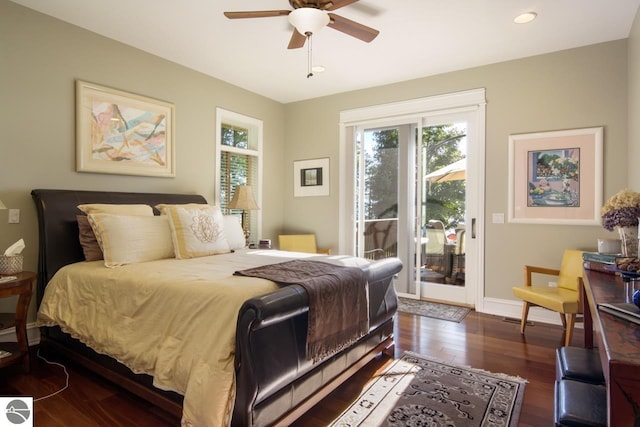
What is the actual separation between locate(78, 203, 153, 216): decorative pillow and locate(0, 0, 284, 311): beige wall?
416 millimetres

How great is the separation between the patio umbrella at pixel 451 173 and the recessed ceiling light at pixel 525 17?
1612mm

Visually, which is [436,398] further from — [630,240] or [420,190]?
[420,190]

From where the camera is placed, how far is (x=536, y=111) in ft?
12.3

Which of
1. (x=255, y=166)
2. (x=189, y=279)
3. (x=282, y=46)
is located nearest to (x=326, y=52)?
(x=282, y=46)

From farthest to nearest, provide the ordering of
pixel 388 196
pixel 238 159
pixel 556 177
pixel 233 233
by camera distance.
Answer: pixel 238 159 < pixel 388 196 < pixel 233 233 < pixel 556 177

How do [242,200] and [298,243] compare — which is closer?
[242,200]

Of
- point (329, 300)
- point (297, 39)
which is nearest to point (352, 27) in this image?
point (297, 39)

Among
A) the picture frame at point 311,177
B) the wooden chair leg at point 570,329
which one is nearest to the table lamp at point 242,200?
the picture frame at point 311,177

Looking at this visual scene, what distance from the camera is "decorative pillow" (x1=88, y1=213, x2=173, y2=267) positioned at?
263 centimetres

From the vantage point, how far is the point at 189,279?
2092 mm

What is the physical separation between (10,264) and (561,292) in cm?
450

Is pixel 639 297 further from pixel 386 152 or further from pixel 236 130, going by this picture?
pixel 236 130

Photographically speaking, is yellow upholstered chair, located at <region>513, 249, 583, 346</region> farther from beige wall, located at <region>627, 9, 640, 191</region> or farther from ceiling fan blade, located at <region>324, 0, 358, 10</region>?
ceiling fan blade, located at <region>324, 0, 358, 10</region>

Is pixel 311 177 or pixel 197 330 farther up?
pixel 311 177
